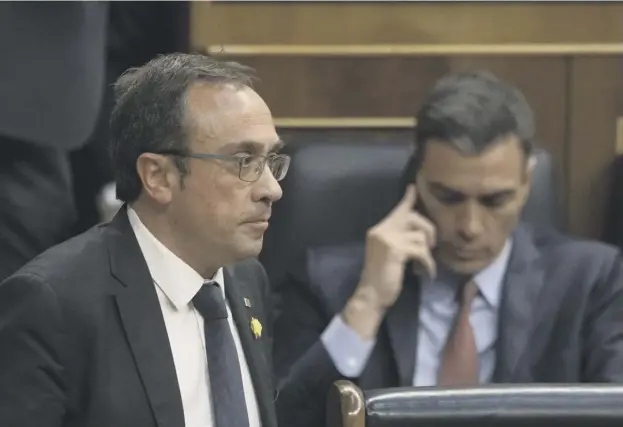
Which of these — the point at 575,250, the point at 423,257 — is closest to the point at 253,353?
the point at 423,257

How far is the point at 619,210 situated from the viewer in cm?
225

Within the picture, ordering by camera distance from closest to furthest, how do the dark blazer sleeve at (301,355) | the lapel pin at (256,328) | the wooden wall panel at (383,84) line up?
the lapel pin at (256,328) < the dark blazer sleeve at (301,355) < the wooden wall panel at (383,84)

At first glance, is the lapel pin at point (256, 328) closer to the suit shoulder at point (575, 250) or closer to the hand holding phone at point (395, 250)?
the hand holding phone at point (395, 250)

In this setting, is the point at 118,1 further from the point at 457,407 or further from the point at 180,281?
the point at 457,407

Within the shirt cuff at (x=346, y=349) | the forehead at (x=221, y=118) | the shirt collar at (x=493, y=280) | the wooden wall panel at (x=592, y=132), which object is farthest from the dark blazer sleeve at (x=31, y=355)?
the wooden wall panel at (x=592, y=132)

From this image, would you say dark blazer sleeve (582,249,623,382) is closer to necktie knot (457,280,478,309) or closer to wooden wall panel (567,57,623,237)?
necktie knot (457,280,478,309)

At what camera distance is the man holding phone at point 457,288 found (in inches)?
72.6

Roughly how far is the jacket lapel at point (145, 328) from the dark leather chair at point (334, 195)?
603 millimetres

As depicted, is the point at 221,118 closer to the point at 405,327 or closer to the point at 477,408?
the point at 477,408

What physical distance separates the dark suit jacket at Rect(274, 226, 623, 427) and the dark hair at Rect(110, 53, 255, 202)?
53 cm

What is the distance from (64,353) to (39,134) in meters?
0.68

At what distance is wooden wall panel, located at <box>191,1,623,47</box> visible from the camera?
7.39ft

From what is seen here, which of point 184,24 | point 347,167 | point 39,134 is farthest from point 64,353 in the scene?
point 184,24

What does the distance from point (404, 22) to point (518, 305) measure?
676 millimetres
